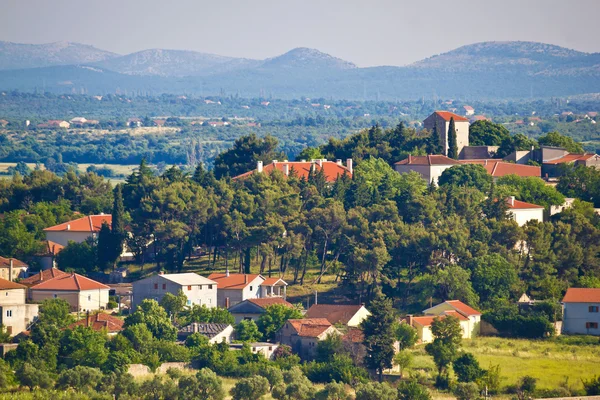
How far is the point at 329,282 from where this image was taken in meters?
65.5

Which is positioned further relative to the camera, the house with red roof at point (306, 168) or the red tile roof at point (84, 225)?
the house with red roof at point (306, 168)

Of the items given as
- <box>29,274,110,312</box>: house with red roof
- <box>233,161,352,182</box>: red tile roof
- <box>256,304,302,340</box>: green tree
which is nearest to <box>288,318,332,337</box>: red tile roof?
<box>256,304,302,340</box>: green tree

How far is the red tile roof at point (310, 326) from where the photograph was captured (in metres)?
54.9

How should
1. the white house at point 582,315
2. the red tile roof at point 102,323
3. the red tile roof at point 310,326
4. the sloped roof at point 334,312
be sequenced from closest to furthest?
1. the red tile roof at point 310,326
2. the red tile roof at point 102,323
3. the sloped roof at point 334,312
4. the white house at point 582,315

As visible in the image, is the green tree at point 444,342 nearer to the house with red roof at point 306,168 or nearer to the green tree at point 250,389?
the green tree at point 250,389

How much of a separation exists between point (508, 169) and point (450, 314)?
25.2 metres

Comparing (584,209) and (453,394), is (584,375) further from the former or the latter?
(584,209)

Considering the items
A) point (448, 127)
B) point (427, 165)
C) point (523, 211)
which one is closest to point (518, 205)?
point (523, 211)

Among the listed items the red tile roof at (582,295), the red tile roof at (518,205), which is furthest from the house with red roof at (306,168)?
the red tile roof at (582,295)

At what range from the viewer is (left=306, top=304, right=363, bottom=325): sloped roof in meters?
57.7

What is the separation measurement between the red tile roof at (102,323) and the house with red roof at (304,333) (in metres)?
6.41

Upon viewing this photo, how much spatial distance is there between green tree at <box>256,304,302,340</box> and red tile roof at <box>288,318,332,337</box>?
2.71 feet

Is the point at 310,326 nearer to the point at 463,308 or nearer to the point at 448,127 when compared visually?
the point at 463,308

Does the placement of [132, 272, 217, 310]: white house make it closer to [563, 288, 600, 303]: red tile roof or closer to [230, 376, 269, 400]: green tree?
[230, 376, 269, 400]: green tree
